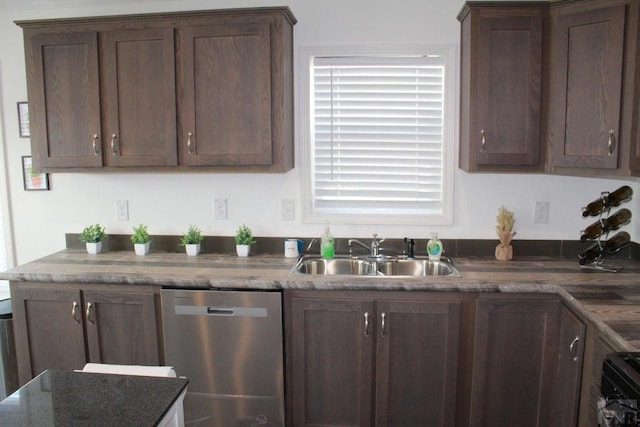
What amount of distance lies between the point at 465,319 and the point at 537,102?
3.90 ft

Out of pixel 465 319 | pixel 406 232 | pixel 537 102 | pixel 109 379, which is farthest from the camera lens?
pixel 406 232

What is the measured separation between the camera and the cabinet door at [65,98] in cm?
266

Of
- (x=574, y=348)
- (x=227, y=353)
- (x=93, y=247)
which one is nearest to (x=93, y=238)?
(x=93, y=247)

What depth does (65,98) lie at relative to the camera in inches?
106

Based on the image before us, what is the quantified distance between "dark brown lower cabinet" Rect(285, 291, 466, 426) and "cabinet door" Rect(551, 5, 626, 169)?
0.97 meters

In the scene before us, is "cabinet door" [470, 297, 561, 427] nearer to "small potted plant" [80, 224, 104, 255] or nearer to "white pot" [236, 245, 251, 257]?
"white pot" [236, 245, 251, 257]

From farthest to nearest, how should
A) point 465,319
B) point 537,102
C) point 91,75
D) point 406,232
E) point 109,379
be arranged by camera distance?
1. point 406,232
2. point 91,75
3. point 537,102
4. point 465,319
5. point 109,379

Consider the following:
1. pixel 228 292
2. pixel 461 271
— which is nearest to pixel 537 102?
pixel 461 271

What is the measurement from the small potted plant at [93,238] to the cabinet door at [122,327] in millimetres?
563

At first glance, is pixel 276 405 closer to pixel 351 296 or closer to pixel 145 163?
pixel 351 296

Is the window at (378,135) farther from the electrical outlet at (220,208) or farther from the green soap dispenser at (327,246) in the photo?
the electrical outlet at (220,208)

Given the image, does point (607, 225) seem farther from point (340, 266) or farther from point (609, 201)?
point (340, 266)

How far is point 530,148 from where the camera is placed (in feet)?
8.23

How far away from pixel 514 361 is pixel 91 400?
1884 mm
